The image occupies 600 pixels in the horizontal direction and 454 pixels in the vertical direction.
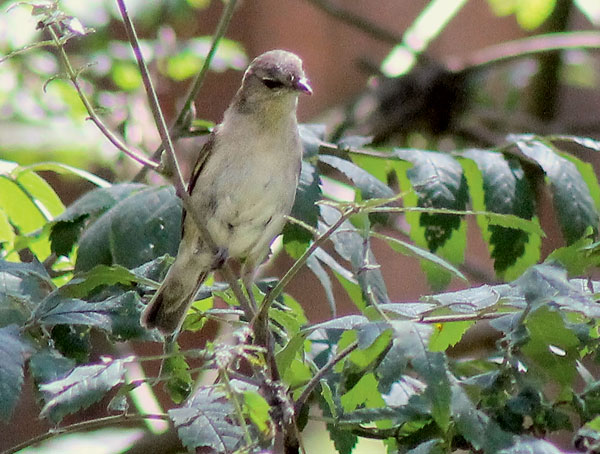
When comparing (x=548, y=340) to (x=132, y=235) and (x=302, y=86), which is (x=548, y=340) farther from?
(x=302, y=86)

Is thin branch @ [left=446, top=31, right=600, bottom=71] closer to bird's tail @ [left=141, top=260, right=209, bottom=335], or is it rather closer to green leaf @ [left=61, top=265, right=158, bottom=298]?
bird's tail @ [left=141, top=260, right=209, bottom=335]

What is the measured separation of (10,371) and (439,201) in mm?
1232

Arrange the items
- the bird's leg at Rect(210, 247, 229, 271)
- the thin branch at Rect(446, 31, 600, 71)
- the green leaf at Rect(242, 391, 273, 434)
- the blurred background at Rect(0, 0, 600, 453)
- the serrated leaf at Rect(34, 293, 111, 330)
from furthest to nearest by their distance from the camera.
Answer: the thin branch at Rect(446, 31, 600, 71)
the blurred background at Rect(0, 0, 600, 453)
the bird's leg at Rect(210, 247, 229, 271)
the serrated leaf at Rect(34, 293, 111, 330)
the green leaf at Rect(242, 391, 273, 434)

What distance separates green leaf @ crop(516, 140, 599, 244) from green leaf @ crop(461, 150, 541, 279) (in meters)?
0.07

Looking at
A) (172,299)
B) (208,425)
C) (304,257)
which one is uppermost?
(304,257)

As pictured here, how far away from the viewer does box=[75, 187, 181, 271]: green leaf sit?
2.31 meters

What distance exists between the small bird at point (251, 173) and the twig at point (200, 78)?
18 centimetres

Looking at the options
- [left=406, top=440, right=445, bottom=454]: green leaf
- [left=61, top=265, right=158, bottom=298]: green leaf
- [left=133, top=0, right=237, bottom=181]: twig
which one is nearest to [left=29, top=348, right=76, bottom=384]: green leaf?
[left=61, top=265, right=158, bottom=298]: green leaf

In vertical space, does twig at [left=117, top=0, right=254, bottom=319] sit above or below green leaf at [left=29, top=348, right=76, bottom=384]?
above

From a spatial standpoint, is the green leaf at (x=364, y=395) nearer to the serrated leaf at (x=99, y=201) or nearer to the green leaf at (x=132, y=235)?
the green leaf at (x=132, y=235)

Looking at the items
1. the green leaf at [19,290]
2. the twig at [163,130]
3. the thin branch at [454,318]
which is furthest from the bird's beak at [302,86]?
the thin branch at [454,318]

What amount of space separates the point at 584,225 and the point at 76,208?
1.37 meters

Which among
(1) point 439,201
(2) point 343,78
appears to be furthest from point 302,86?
(2) point 343,78

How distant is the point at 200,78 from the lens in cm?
251
